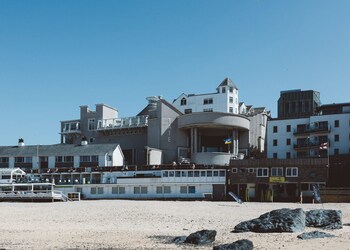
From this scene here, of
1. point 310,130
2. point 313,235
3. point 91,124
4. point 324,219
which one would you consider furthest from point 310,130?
point 313,235

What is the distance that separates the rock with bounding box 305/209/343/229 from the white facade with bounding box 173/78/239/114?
5940cm

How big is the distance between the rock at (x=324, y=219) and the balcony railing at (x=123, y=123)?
189 ft

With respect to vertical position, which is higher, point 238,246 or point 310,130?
point 310,130

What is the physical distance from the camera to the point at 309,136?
76.3m

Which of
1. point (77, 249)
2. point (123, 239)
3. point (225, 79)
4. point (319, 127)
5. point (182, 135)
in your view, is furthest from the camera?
point (225, 79)

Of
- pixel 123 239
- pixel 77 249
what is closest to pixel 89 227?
pixel 123 239

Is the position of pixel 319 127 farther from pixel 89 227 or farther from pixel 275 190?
pixel 89 227

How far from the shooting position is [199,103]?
304ft

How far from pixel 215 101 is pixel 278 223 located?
6502 cm

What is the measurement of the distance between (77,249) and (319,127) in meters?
58.9

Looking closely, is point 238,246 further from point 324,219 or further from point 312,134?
point 312,134

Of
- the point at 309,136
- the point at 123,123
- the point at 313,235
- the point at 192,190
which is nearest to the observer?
the point at 313,235

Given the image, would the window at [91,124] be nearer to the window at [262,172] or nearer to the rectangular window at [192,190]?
the rectangular window at [192,190]

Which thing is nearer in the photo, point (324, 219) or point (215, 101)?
point (324, 219)
